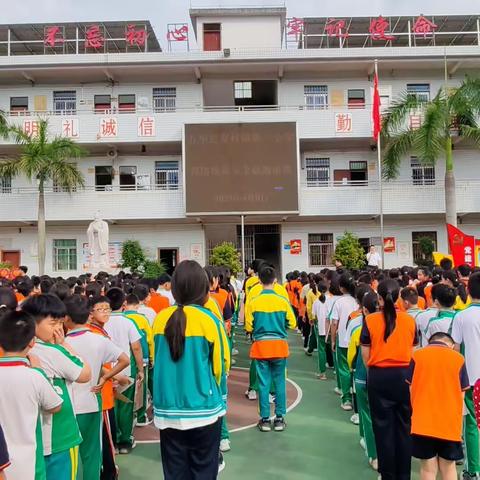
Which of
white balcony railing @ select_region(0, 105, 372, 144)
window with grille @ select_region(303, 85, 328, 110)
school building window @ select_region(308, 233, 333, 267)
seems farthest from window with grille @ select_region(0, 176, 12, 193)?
window with grille @ select_region(303, 85, 328, 110)

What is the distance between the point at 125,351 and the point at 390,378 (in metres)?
2.30

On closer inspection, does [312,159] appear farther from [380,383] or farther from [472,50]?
[380,383]

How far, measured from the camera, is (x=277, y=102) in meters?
21.2

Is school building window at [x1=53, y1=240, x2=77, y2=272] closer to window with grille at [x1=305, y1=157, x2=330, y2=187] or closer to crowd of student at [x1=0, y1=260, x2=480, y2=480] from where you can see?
window with grille at [x1=305, y1=157, x2=330, y2=187]

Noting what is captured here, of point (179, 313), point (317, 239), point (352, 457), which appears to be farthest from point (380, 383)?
point (317, 239)

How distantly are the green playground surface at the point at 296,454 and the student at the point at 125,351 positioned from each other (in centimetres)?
17

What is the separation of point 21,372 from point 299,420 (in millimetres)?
3931

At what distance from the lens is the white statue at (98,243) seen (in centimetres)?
1531

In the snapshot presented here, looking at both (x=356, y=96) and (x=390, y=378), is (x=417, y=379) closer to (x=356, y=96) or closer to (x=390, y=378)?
(x=390, y=378)

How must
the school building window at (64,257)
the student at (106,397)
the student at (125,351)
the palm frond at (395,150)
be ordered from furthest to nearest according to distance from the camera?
the school building window at (64,257) < the palm frond at (395,150) < the student at (125,351) < the student at (106,397)

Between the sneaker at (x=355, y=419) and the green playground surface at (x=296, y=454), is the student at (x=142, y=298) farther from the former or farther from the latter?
the sneaker at (x=355, y=419)

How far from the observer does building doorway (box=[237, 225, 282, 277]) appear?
2145 centimetres

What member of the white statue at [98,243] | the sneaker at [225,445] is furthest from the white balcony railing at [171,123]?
the sneaker at [225,445]

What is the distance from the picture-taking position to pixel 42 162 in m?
17.4
